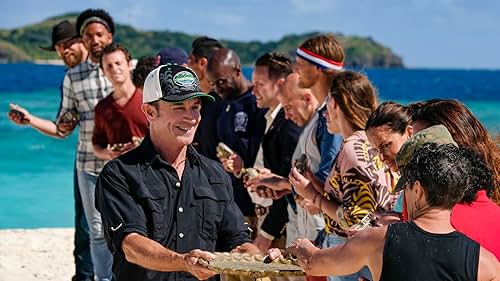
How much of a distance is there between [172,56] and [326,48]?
5.90 ft

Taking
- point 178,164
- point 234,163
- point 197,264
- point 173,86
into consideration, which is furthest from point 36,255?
point 197,264

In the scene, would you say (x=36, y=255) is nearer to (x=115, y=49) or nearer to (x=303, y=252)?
(x=115, y=49)

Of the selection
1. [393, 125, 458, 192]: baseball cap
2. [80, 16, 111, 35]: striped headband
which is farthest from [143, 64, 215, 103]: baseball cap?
[80, 16, 111, 35]: striped headband

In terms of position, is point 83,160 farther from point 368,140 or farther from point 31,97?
point 31,97

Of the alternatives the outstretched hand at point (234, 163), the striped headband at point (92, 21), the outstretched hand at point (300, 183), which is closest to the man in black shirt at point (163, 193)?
the outstretched hand at point (300, 183)

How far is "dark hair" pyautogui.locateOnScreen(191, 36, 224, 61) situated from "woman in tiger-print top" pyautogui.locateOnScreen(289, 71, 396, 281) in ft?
8.17

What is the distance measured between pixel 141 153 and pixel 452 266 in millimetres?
1488

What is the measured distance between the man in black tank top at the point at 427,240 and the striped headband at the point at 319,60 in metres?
2.90

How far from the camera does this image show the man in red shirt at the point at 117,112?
23.0 feet

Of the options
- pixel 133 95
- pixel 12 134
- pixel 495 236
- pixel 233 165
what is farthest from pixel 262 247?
pixel 12 134

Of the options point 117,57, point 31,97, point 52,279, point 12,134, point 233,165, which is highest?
point 117,57

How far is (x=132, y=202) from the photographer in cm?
385

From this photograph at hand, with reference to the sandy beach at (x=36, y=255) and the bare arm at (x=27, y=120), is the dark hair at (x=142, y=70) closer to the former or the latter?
the bare arm at (x=27, y=120)

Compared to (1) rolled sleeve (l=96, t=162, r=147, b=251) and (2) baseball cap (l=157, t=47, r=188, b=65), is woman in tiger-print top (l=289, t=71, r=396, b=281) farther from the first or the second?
(2) baseball cap (l=157, t=47, r=188, b=65)
